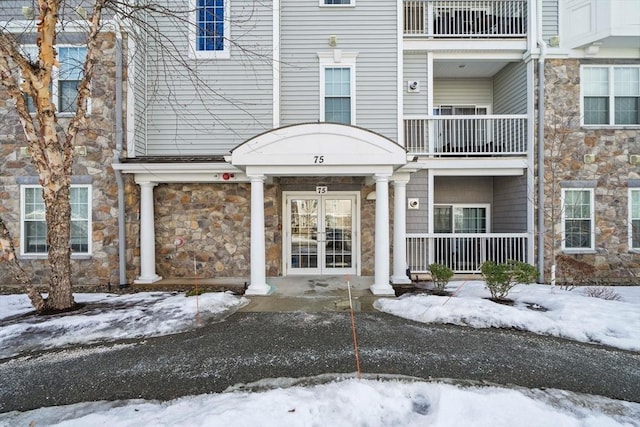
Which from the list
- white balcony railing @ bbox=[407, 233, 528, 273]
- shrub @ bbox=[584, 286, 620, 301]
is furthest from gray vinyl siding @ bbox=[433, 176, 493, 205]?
shrub @ bbox=[584, 286, 620, 301]

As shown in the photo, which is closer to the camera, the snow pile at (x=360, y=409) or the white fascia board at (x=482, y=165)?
the snow pile at (x=360, y=409)

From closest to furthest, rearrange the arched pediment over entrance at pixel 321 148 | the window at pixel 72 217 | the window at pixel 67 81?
the arched pediment over entrance at pixel 321 148, the window at pixel 67 81, the window at pixel 72 217

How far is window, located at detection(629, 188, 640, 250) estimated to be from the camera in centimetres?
849

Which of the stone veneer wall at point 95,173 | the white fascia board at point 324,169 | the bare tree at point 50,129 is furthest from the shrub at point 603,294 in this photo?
the stone veneer wall at point 95,173

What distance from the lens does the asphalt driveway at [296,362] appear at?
340 cm

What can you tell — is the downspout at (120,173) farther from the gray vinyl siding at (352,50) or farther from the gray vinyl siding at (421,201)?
the gray vinyl siding at (421,201)

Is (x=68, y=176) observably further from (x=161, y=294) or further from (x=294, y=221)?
(x=294, y=221)

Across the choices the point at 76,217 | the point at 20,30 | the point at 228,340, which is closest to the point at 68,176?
the point at 76,217

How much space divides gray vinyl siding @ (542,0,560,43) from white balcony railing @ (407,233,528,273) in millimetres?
5431

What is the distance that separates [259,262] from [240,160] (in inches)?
87.3

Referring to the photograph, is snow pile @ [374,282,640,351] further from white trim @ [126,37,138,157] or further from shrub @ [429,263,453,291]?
white trim @ [126,37,138,157]

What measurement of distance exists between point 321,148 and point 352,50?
3.69 metres

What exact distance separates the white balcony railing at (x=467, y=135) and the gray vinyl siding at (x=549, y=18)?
7.46ft

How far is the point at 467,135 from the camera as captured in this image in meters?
8.98
